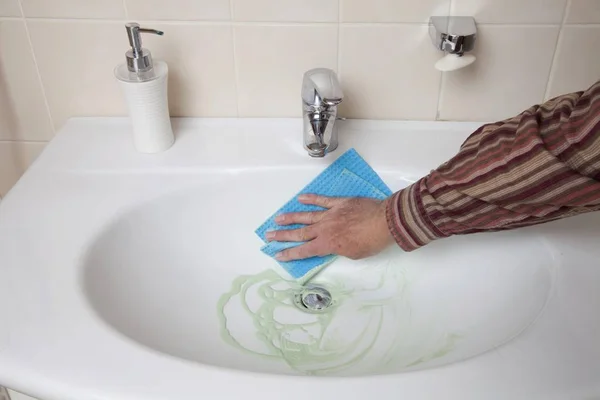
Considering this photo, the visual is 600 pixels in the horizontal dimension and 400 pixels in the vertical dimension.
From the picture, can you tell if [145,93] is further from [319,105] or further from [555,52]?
[555,52]

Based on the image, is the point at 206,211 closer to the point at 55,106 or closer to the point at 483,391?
the point at 55,106

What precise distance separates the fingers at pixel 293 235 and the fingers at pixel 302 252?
0.04 feet

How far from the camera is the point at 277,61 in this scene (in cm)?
78

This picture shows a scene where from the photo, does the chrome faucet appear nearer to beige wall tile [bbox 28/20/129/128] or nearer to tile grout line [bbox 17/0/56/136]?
beige wall tile [bbox 28/20/129/128]

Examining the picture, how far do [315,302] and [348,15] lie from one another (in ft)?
1.20

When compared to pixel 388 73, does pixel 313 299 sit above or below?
below

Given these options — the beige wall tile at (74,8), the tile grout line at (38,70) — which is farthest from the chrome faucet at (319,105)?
the tile grout line at (38,70)

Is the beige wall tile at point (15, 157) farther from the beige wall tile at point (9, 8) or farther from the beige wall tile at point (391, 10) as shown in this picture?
the beige wall tile at point (391, 10)

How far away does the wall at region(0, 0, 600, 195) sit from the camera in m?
0.73

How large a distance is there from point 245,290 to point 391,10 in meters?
0.40

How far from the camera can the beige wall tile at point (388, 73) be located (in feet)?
2.46

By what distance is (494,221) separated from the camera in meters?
0.58

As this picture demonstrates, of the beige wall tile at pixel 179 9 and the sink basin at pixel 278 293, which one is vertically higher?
the beige wall tile at pixel 179 9

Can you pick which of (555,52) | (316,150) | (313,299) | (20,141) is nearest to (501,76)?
(555,52)
